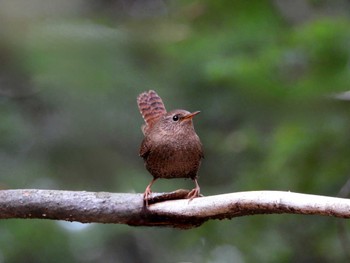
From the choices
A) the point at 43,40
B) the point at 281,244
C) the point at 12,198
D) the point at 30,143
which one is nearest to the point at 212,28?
the point at 43,40

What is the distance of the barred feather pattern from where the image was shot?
490 cm

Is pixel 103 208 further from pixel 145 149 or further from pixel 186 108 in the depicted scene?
pixel 186 108

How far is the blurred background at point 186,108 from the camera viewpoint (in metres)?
5.11

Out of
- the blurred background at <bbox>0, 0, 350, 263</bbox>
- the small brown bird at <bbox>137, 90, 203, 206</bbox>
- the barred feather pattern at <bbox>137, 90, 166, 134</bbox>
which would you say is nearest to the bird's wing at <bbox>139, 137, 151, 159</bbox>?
the small brown bird at <bbox>137, 90, 203, 206</bbox>

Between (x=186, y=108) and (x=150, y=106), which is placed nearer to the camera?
(x=150, y=106)

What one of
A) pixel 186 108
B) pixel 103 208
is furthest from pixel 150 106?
pixel 186 108

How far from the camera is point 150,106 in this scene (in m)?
5.00

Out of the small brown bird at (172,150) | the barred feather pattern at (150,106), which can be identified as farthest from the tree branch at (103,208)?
the barred feather pattern at (150,106)

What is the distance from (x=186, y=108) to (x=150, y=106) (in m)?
1.67

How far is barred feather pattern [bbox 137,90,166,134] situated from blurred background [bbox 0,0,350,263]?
0.47 meters

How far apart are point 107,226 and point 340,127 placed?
226cm

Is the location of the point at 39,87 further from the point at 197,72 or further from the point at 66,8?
the point at 197,72

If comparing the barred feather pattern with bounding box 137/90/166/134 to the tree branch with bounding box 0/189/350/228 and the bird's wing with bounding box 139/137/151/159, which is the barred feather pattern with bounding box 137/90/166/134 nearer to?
the bird's wing with bounding box 139/137/151/159

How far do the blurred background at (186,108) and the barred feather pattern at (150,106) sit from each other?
470 mm
